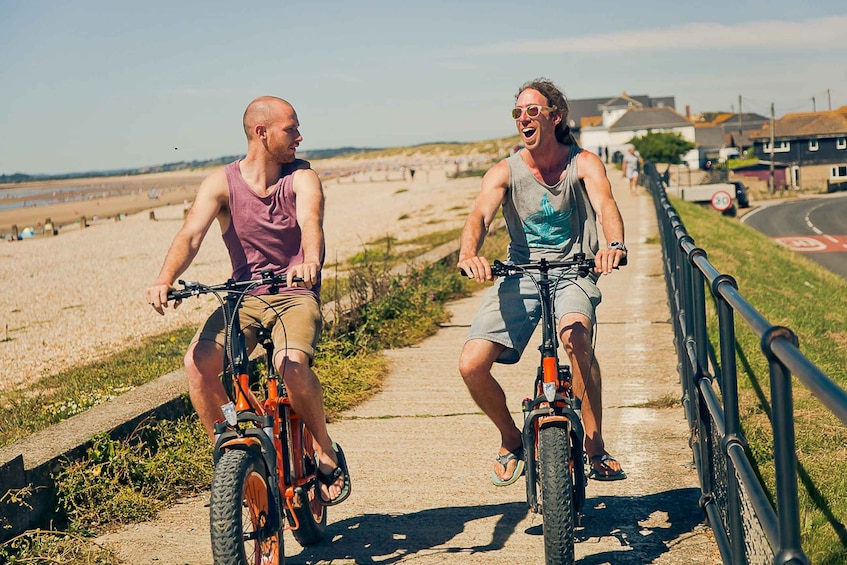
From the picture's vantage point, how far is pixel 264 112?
473cm

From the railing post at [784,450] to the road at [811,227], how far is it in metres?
38.2

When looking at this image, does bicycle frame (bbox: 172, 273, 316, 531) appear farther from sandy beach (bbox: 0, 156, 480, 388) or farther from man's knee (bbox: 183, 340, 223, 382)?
sandy beach (bbox: 0, 156, 480, 388)

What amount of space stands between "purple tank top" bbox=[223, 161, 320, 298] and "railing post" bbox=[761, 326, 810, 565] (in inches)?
A: 106

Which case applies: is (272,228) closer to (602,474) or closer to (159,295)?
(159,295)

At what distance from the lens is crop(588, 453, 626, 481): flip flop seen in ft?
16.2

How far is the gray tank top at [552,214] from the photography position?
5.01m

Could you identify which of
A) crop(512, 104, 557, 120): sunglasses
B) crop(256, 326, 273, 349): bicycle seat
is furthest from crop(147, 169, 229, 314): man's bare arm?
crop(512, 104, 557, 120): sunglasses

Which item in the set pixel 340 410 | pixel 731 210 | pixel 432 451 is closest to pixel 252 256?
pixel 432 451

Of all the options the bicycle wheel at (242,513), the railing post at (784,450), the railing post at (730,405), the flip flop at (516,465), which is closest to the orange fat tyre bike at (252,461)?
the bicycle wheel at (242,513)

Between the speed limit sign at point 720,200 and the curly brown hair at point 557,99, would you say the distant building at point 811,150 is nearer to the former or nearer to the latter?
the speed limit sign at point 720,200

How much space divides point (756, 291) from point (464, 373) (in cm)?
1023

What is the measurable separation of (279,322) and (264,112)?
0.91 metres

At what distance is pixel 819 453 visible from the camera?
5.88 meters

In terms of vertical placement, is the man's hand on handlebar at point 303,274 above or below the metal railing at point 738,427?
above
